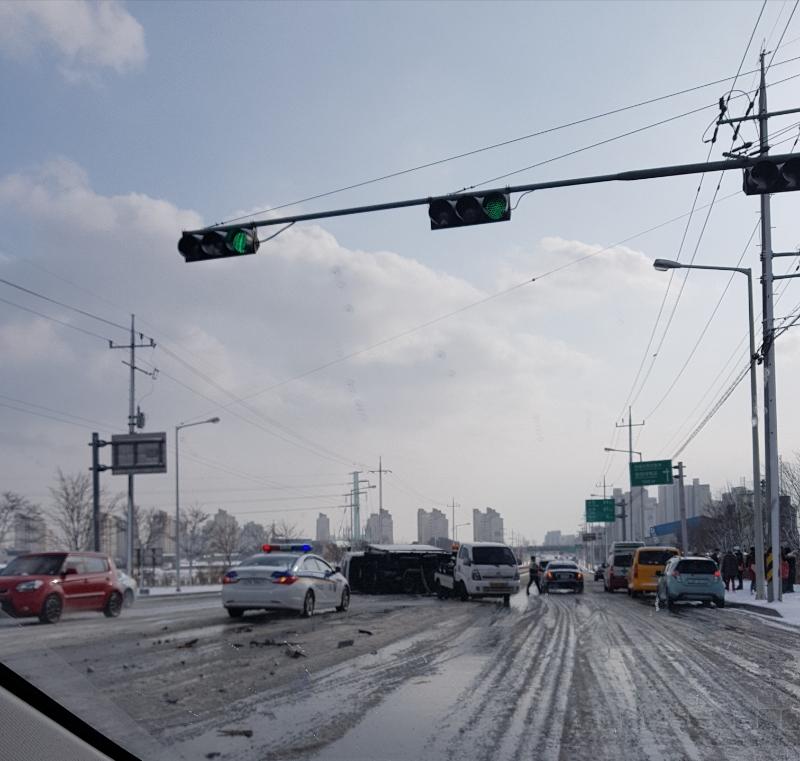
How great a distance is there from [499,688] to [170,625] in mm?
8275

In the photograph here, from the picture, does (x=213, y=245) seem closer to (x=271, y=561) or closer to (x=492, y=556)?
(x=271, y=561)

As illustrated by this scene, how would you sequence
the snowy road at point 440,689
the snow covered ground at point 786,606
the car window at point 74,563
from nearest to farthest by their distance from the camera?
1. the snowy road at point 440,689
2. the car window at point 74,563
3. the snow covered ground at point 786,606

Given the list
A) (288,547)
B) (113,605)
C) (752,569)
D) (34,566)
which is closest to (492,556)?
(288,547)

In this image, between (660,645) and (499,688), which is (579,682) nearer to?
(499,688)

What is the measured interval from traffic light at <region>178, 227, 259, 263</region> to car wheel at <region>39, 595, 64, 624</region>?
5.82m

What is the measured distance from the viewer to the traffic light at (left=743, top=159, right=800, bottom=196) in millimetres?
11578

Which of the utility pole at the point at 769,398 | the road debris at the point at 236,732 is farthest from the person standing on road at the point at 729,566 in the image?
the road debris at the point at 236,732

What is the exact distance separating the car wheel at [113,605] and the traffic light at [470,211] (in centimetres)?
653

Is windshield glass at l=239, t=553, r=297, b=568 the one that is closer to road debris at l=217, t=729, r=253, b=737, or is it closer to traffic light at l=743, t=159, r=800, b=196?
traffic light at l=743, t=159, r=800, b=196

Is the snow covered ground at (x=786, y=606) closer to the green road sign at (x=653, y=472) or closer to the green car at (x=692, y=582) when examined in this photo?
the green car at (x=692, y=582)

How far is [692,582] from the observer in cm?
2595

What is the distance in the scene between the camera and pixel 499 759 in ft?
20.5

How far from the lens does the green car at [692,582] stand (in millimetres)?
25875

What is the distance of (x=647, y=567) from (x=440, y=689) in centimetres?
2637
